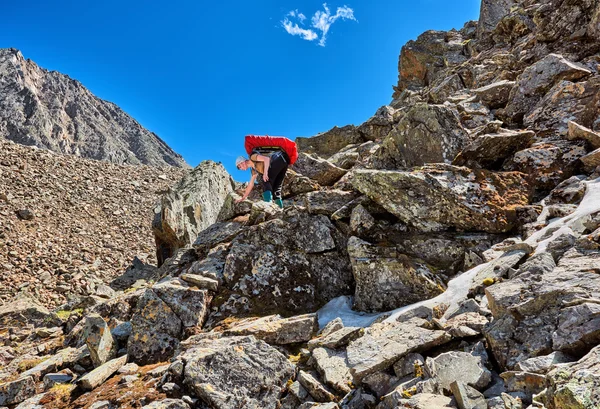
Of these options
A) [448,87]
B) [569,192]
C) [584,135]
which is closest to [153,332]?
[569,192]

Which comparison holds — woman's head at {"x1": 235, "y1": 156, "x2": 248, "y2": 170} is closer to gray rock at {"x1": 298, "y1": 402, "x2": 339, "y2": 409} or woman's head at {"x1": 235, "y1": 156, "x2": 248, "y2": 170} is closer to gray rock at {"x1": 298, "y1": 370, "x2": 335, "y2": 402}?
gray rock at {"x1": 298, "y1": 370, "x2": 335, "y2": 402}

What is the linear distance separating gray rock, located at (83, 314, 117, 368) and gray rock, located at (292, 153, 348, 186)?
37.5 feet

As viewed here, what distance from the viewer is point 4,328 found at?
15547mm

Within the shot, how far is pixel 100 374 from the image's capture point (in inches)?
328

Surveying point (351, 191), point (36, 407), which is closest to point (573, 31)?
point (351, 191)

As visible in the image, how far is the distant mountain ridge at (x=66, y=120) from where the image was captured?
351 feet

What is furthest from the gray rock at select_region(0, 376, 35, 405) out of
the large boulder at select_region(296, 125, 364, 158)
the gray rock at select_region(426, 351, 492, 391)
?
the large boulder at select_region(296, 125, 364, 158)

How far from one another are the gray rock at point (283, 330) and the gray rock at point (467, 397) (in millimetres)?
Answer: 4516

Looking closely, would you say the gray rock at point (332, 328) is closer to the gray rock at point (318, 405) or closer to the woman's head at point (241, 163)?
the gray rock at point (318, 405)

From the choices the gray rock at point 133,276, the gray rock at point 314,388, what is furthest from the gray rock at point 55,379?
the gray rock at point 133,276

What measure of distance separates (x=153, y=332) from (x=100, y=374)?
5.70 feet

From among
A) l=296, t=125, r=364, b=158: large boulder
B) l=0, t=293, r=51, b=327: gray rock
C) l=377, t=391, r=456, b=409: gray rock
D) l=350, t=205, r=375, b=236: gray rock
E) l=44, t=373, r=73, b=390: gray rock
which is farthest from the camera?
l=296, t=125, r=364, b=158: large boulder

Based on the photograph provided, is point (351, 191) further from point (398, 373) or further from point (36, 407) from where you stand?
point (36, 407)

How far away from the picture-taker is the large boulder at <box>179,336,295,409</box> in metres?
6.57
